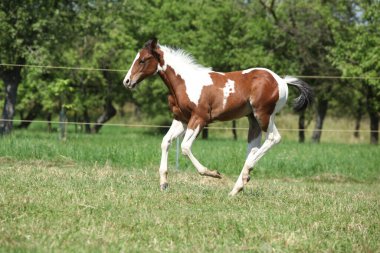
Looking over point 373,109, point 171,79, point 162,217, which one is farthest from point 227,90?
point 373,109

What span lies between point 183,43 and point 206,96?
28.2m

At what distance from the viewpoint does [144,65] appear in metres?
9.66

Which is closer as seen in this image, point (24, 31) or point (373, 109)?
point (24, 31)

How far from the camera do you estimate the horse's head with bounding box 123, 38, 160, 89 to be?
9.61 metres

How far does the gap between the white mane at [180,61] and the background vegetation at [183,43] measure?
14.1 metres

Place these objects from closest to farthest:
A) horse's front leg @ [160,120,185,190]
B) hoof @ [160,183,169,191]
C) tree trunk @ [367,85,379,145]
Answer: hoof @ [160,183,169,191], horse's front leg @ [160,120,185,190], tree trunk @ [367,85,379,145]

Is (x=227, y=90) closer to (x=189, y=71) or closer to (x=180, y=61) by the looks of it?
(x=189, y=71)

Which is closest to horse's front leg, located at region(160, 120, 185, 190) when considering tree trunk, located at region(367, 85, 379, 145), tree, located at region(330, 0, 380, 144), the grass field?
the grass field

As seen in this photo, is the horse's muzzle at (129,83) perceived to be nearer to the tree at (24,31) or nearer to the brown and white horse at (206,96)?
the brown and white horse at (206,96)

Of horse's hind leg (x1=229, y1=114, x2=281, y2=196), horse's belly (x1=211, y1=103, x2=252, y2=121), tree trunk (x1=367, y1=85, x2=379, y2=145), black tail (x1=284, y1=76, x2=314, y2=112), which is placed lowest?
tree trunk (x1=367, y1=85, x2=379, y2=145)

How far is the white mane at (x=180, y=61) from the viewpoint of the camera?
965 cm

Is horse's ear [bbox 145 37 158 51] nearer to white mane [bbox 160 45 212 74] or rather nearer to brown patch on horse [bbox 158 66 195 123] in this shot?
white mane [bbox 160 45 212 74]

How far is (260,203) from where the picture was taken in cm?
844

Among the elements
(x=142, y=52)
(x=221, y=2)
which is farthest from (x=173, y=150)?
(x=221, y=2)
